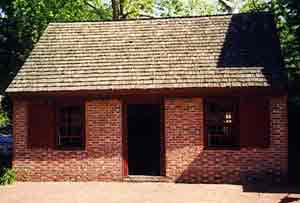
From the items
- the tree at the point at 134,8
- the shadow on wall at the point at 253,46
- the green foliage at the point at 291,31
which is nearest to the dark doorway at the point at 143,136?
the shadow on wall at the point at 253,46

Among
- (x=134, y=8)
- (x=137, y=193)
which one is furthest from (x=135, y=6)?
(x=137, y=193)

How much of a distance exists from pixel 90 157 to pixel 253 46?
7.10m

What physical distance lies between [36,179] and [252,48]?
902cm

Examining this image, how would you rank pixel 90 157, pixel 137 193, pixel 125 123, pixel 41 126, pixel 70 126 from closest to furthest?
pixel 137 193, pixel 90 157, pixel 125 123, pixel 41 126, pixel 70 126

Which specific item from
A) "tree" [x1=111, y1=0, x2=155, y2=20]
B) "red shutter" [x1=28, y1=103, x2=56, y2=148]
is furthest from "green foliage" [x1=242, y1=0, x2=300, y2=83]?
"tree" [x1=111, y1=0, x2=155, y2=20]

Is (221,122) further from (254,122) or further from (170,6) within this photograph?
(170,6)

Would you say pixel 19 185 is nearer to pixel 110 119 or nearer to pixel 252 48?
pixel 110 119

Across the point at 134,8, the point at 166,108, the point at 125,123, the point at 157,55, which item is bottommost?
the point at 125,123

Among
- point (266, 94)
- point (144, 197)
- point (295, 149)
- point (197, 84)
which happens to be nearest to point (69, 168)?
point (144, 197)

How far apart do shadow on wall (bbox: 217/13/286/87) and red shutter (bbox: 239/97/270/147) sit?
816 mm

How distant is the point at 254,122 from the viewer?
13.5 m

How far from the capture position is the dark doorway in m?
16.7

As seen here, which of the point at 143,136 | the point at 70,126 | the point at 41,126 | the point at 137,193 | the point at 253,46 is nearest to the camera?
the point at 137,193

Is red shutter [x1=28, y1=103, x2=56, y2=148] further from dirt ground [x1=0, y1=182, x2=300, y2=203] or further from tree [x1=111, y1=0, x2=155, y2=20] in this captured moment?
tree [x1=111, y1=0, x2=155, y2=20]
